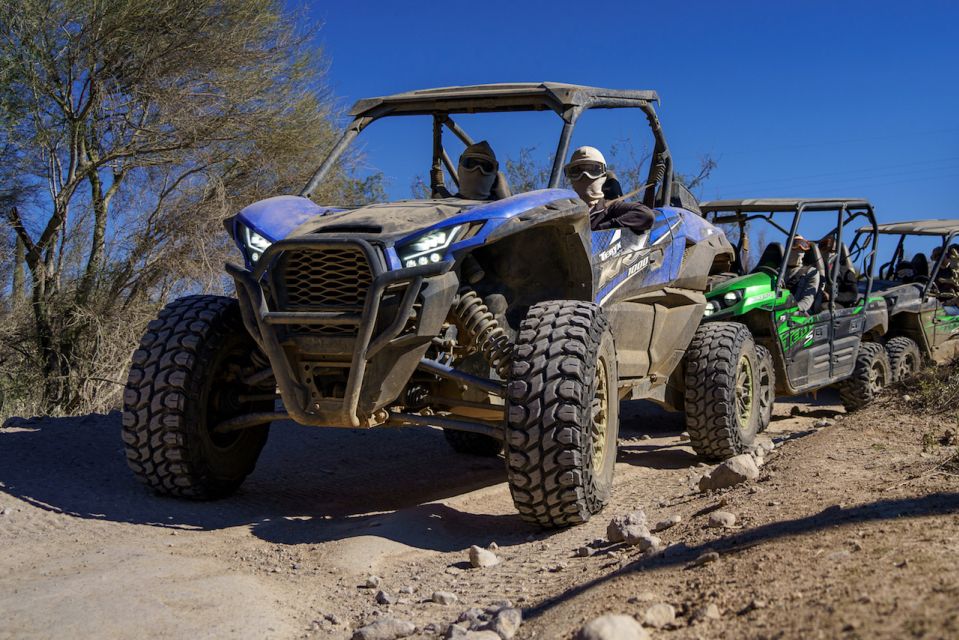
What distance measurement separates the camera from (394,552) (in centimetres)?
488

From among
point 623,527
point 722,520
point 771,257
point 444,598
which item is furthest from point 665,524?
point 771,257

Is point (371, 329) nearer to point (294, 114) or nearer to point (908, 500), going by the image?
point (908, 500)

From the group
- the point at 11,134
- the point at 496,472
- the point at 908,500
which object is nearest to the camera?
the point at 908,500

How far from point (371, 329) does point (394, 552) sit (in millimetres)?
1054

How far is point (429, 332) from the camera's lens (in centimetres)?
495

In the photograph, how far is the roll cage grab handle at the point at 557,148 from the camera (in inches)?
238

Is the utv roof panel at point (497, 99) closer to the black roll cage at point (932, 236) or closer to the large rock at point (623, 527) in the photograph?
the large rock at point (623, 527)

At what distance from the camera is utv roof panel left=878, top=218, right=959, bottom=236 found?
42.2 ft

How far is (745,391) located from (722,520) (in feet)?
12.7

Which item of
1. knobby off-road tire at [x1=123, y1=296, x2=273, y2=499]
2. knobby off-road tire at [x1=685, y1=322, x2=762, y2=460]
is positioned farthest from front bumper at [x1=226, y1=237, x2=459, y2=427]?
knobby off-road tire at [x1=685, y1=322, x2=762, y2=460]

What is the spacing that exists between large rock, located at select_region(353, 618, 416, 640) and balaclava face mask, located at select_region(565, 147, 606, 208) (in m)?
3.92

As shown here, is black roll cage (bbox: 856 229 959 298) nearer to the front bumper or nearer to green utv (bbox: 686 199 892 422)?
green utv (bbox: 686 199 892 422)

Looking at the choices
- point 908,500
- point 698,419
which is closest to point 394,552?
point 908,500

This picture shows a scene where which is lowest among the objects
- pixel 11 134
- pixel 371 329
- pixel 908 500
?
pixel 908 500
